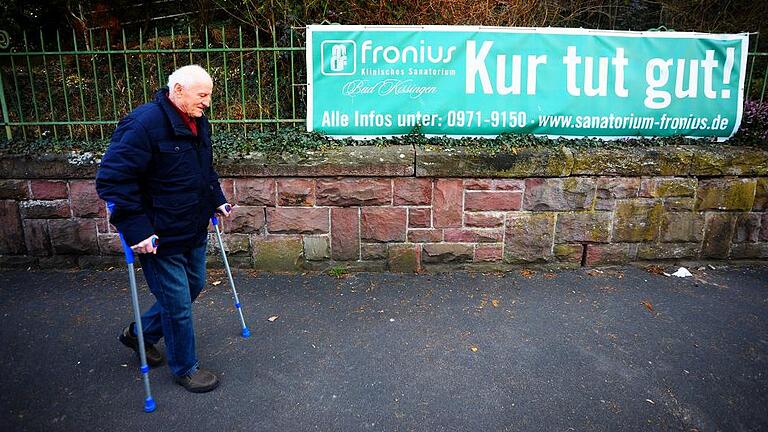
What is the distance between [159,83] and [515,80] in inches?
140

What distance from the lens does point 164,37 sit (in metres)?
7.56

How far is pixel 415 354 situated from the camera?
3.46 meters

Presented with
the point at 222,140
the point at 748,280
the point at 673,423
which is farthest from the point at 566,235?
the point at 222,140

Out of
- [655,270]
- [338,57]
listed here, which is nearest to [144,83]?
[338,57]

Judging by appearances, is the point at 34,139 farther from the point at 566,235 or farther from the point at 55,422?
the point at 566,235

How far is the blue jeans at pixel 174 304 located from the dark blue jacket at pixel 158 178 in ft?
0.31

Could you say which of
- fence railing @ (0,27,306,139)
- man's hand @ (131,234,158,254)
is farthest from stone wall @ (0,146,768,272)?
man's hand @ (131,234,158,254)

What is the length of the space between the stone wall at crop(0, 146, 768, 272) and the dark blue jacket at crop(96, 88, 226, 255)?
5.24 ft

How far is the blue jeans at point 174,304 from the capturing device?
291cm

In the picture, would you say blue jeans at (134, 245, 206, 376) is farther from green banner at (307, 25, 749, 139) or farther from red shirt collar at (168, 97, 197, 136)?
green banner at (307, 25, 749, 139)

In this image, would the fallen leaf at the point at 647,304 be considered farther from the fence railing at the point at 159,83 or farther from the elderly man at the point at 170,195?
the elderly man at the point at 170,195

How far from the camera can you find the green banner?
15.5ft

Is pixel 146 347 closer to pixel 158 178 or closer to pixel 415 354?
pixel 158 178

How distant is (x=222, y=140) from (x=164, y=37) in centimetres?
383
